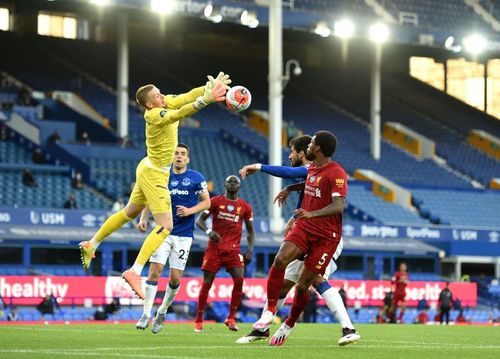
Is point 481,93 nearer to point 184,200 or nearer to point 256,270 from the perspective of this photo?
point 256,270

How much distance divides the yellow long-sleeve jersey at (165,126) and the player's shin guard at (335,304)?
2.57 meters

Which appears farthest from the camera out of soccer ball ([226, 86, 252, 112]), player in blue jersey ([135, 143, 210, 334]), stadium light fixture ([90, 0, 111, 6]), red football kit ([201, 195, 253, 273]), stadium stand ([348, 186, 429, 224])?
stadium stand ([348, 186, 429, 224])

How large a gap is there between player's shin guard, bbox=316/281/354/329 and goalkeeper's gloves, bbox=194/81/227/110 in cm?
237

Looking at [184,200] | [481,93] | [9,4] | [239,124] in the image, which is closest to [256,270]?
[239,124]

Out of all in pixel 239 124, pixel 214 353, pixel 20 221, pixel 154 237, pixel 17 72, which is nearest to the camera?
pixel 214 353

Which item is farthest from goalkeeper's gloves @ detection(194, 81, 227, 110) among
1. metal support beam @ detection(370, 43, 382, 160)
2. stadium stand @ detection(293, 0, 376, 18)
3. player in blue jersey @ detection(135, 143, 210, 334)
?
metal support beam @ detection(370, 43, 382, 160)

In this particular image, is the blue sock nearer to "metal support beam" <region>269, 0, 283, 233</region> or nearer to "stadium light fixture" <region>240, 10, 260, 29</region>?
"metal support beam" <region>269, 0, 283, 233</region>

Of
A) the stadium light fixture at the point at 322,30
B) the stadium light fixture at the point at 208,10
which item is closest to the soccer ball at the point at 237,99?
the stadium light fixture at the point at 208,10

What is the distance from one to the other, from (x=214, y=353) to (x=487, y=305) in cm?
3038

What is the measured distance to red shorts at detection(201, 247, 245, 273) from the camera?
18672 millimetres

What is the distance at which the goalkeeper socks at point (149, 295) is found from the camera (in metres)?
15.5

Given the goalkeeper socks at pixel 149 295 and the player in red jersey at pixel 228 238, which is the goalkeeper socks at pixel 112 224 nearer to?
the goalkeeper socks at pixel 149 295

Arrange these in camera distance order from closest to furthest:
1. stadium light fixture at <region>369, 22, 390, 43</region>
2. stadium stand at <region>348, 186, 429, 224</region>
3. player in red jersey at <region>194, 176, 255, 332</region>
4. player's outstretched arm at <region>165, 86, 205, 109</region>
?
player's outstretched arm at <region>165, 86, 205, 109</region>, player in red jersey at <region>194, 176, 255, 332</region>, stadium stand at <region>348, 186, 429, 224</region>, stadium light fixture at <region>369, 22, 390, 43</region>

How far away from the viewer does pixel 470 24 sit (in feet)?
168
